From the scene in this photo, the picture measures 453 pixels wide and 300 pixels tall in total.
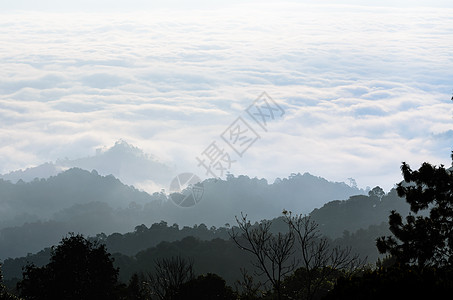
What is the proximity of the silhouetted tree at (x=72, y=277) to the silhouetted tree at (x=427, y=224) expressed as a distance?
16805 mm

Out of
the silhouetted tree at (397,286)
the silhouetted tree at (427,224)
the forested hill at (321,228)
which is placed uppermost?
the forested hill at (321,228)

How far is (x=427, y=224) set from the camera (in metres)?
22.3

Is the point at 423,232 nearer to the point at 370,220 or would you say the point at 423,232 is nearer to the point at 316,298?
the point at 316,298

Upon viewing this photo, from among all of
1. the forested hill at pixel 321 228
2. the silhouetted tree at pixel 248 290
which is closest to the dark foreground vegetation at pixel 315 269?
the silhouetted tree at pixel 248 290

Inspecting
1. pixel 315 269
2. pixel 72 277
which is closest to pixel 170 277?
pixel 72 277

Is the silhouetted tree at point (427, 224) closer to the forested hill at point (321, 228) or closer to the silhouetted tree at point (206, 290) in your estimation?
the silhouetted tree at point (206, 290)

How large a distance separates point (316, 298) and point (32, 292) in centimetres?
1788

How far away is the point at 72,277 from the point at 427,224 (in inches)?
771

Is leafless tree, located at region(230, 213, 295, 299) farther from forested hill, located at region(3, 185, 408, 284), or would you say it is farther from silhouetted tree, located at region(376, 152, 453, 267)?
forested hill, located at region(3, 185, 408, 284)

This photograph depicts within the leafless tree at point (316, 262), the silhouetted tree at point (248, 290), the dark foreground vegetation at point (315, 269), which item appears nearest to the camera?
the dark foreground vegetation at point (315, 269)

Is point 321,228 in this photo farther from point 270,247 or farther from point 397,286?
point 397,286

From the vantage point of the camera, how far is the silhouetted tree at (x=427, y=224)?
862 inches

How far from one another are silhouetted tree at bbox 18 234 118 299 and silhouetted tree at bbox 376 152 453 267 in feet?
55.1

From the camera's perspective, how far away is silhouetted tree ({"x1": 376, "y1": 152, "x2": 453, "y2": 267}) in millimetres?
21891
